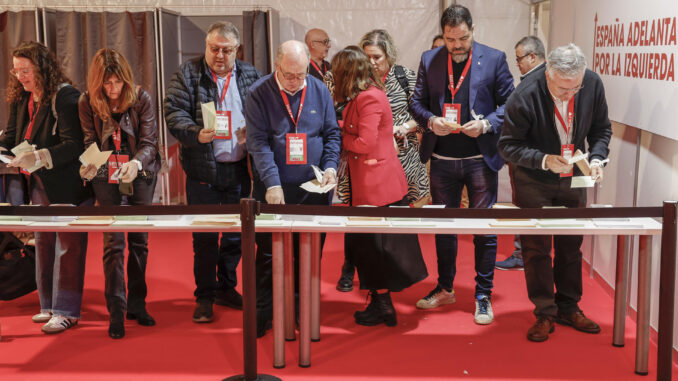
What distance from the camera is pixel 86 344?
3.79 meters

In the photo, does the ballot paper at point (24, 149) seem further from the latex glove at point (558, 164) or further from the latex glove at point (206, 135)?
the latex glove at point (558, 164)

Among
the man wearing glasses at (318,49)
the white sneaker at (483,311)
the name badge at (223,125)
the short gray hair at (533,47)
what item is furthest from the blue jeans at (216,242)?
the short gray hair at (533,47)

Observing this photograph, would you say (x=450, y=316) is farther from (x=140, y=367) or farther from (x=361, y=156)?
(x=140, y=367)

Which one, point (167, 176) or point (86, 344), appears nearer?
point (86, 344)

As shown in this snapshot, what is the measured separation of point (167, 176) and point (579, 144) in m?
4.06

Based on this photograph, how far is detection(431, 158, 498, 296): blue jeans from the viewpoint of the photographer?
4074 millimetres

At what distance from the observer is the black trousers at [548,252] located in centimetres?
370

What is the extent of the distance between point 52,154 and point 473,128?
7.25 feet

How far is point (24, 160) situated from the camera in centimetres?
382

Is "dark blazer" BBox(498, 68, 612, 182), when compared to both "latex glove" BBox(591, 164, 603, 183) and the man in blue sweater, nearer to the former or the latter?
"latex glove" BBox(591, 164, 603, 183)

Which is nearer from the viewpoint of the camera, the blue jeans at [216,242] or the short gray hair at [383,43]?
the blue jeans at [216,242]

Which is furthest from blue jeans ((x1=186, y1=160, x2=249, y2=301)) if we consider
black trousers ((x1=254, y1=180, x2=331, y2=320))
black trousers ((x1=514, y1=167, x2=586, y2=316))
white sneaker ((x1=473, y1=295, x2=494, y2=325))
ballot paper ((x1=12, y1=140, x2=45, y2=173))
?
black trousers ((x1=514, y1=167, x2=586, y2=316))

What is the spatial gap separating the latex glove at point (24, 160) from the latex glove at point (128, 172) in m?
0.50

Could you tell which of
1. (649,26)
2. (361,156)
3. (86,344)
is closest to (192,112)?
(361,156)
